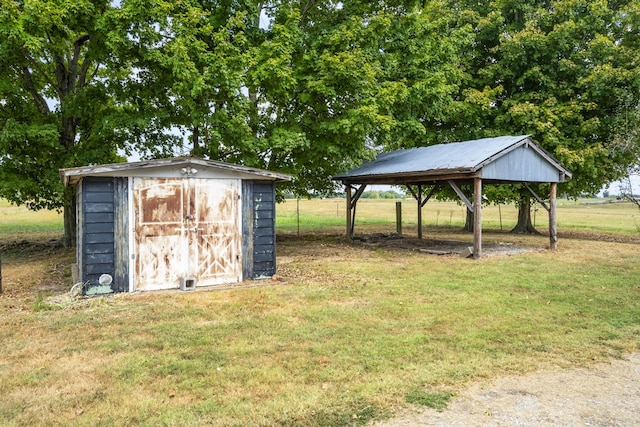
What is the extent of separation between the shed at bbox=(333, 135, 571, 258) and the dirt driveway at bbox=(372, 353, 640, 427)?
828cm

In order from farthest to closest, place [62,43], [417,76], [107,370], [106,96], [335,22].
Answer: [417,76] → [335,22] → [106,96] → [62,43] → [107,370]

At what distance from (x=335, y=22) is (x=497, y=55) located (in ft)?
30.7

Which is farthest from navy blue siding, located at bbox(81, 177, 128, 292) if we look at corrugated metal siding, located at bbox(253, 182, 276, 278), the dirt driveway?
the dirt driveway

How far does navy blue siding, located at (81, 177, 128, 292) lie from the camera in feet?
26.8

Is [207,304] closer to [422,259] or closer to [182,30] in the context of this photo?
[422,259]

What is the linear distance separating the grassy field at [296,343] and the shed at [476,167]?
3.24 meters

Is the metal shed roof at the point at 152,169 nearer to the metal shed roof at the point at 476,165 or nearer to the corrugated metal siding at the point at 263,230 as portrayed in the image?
the corrugated metal siding at the point at 263,230

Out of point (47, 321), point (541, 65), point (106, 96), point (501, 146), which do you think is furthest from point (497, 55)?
point (47, 321)

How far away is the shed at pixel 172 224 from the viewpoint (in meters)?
8.27

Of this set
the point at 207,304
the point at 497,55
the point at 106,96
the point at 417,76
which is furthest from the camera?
the point at 497,55

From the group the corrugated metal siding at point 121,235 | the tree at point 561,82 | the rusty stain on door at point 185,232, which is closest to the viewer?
the corrugated metal siding at point 121,235

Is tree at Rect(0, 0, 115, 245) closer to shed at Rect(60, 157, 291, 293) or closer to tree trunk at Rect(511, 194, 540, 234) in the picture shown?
shed at Rect(60, 157, 291, 293)

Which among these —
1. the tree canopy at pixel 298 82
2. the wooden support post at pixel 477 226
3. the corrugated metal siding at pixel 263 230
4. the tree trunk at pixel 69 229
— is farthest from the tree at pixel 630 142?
the tree trunk at pixel 69 229

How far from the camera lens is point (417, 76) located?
1809 cm
